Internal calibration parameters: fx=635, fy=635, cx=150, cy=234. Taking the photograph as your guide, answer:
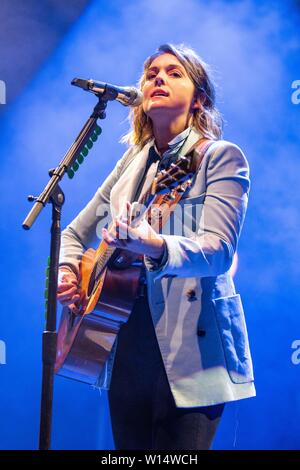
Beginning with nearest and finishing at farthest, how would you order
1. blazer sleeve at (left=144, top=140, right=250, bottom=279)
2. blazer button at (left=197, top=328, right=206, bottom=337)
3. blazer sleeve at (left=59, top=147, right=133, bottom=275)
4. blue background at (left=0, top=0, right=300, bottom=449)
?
blazer sleeve at (left=144, top=140, right=250, bottom=279)
blazer button at (left=197, top=328, right=206, bottom=337)
blazer sleeve at (left=59, top=147, right=133, bottom=275)
blue background at (left=0, top=0, right=300, bottom=449)

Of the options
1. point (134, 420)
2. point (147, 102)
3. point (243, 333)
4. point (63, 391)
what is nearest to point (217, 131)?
point (147, 102)

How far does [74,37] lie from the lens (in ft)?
10.8

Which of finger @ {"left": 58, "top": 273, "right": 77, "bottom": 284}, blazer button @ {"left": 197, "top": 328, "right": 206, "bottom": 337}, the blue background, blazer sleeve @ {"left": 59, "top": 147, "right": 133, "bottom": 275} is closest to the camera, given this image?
blazer button @ {"left": 197, "top": 328, "right": 206, "bottom": 337}

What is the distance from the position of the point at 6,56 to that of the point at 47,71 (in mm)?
220

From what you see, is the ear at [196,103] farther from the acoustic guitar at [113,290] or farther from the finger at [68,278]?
the finger at [68,278]

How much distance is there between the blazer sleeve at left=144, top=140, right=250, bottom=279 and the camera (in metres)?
1.73

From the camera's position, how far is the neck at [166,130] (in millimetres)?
2186

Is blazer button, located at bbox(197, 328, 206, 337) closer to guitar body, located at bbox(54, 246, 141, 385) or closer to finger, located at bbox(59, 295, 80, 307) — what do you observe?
guitar body, located at bbox(54, 246, 141, 385)

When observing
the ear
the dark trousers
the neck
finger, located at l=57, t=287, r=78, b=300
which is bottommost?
the dark trousers

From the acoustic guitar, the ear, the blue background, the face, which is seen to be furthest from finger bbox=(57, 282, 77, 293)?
the blue background

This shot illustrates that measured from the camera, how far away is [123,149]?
3293 mm

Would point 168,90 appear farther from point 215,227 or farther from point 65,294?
point 65,294

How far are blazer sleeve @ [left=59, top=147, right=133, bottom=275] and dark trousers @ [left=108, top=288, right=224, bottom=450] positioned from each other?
1.77 feet
